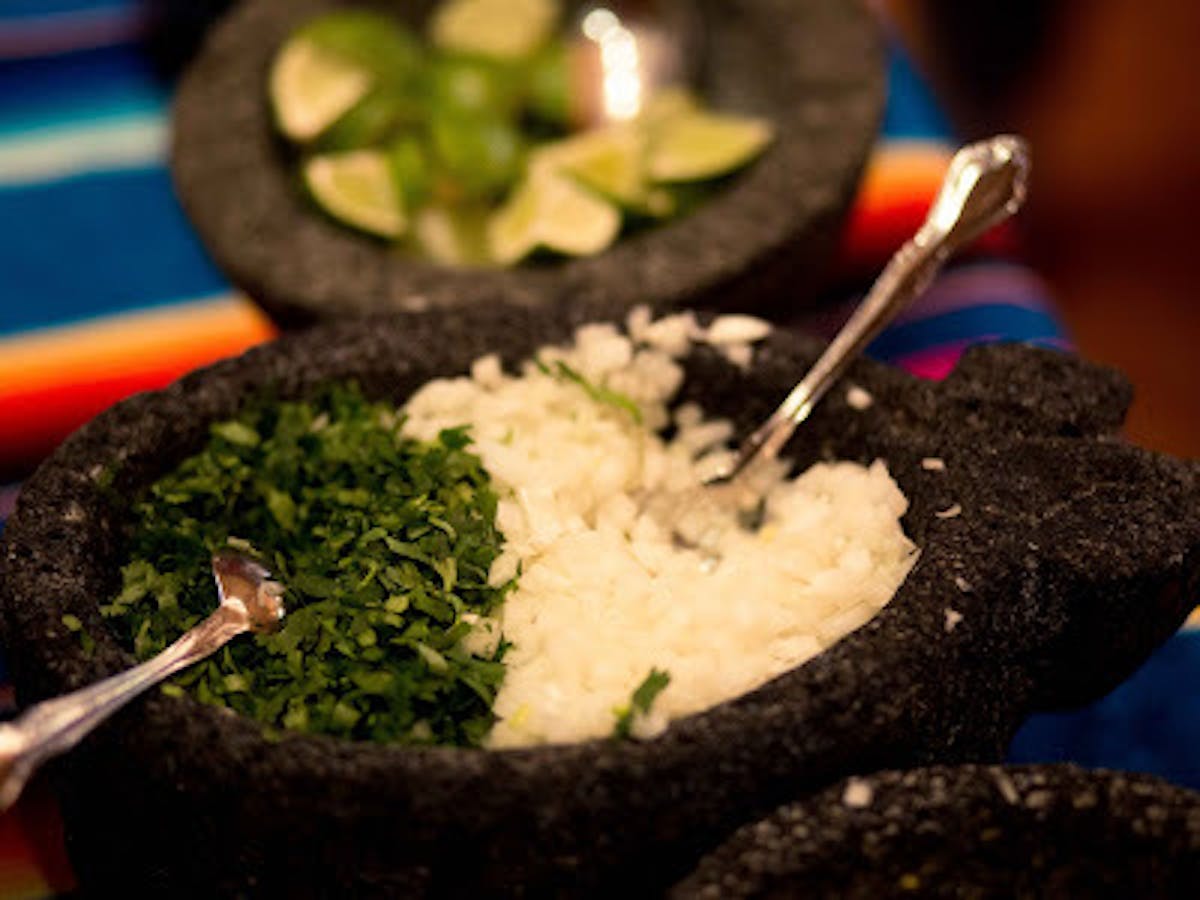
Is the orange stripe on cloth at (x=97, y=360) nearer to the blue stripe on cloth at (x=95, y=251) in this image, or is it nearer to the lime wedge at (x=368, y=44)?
the blue stripe on cloth at (x=95, y=251)

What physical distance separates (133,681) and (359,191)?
0.85m

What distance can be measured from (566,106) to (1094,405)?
0.85 meters

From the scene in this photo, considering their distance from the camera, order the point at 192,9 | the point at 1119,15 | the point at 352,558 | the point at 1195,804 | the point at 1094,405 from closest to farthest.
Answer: the point at 1195,804
the point at 352,558
the point at 1094,405
the point at 192,9
the point at 1119,15

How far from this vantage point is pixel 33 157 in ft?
6.38

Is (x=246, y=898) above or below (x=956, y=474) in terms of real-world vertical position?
below

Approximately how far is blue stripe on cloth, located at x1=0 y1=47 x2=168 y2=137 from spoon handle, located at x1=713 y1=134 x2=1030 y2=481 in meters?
1.08

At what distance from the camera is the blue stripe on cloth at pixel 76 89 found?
78.6 inches

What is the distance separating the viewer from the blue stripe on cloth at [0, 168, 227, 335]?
176 cm

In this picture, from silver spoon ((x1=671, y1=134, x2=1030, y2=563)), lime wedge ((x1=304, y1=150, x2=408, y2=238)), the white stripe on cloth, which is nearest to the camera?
silver spoon ((x1=671, y1=134, x2=1030, y2=563))

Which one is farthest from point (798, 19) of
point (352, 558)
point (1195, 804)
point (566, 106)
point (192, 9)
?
point (1195, 804)

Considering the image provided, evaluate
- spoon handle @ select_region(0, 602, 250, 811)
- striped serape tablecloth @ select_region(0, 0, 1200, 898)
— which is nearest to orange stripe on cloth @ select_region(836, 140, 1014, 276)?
striped serape tablecloth @ select_region(0, 0, 1200, 898)

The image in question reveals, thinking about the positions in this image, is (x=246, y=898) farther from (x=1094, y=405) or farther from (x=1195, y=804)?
(x=1094, y=405)

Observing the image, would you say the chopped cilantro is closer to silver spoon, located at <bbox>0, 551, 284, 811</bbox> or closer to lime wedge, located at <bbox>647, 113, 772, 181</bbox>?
silver spoon, located at <bbox>0, 551, 284, 811</bbox>

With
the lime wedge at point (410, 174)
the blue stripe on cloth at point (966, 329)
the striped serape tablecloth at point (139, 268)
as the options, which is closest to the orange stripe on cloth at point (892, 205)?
the striped serape tablecloth at point (139, 268)
